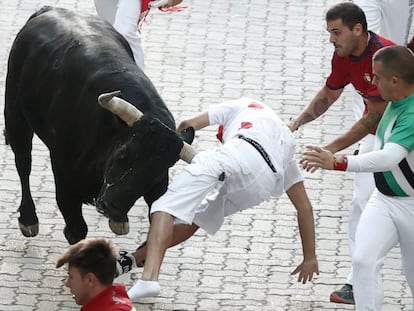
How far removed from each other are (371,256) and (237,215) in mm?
2551

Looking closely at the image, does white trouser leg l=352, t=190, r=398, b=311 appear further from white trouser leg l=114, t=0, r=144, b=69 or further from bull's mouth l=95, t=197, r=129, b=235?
white trouser leg l=114, t=0, r=144, b=69

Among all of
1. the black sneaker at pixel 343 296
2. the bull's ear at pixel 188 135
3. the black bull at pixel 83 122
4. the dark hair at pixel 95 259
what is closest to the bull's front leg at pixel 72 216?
the black bull at pixel 83 122

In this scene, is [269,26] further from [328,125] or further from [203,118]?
[203,118]

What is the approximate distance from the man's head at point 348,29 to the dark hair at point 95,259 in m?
3.41

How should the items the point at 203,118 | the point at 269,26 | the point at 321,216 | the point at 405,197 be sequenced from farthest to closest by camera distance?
the point at 269,26, the point at 321,216, the point at 203,118, the point at 405,197

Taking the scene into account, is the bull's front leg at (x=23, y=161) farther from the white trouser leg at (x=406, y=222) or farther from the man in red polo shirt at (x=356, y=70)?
the white trouser leg at (x=406, y=222)

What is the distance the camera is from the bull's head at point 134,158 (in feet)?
26.5

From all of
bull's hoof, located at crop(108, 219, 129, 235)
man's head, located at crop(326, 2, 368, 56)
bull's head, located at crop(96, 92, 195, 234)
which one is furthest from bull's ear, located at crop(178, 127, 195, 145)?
man's head, located at crop(326, 2, 368, 56)

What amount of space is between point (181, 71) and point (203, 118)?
444cm

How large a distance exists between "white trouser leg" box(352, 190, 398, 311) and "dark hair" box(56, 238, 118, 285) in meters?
2.32

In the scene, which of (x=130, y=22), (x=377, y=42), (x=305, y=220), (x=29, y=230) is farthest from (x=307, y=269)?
(x=130, y=22)

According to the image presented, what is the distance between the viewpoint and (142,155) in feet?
26.5

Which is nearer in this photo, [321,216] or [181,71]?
[321,216]

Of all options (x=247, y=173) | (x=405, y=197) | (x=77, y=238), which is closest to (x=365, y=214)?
(x=405, y=197)
